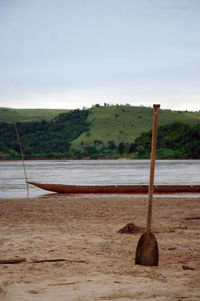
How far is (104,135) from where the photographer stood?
116312 mm

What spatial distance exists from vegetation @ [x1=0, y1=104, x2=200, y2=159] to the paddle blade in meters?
82.6

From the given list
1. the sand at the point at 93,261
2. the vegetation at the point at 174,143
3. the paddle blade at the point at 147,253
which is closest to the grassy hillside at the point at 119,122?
the vegetation at the point at 174,143

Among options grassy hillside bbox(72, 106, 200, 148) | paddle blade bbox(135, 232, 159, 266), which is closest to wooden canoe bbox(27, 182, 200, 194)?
paddle blade bbox(135, 232, 159, 266)

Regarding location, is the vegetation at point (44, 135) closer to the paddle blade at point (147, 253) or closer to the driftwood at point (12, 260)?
the driftwood at point (12, 260)

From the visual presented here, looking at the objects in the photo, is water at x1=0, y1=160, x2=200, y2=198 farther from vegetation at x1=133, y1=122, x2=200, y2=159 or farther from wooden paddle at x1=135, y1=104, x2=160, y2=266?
vegetation at x1=133, y1=122, x2=200, y2=159

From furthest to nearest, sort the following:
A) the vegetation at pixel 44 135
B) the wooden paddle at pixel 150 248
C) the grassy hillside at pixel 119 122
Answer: the grassy hillside at pixel 119 122, the vegetation at pixel 44 135, the wooden paddle at pixel 150 248

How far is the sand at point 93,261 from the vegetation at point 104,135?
3112 inches

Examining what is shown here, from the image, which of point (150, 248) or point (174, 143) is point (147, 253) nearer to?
point (150, 248)

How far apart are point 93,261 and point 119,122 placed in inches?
4723

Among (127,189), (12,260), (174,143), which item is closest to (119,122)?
(174,143)

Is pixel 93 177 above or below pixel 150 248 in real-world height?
below

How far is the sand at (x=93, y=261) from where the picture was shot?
5.11 meters

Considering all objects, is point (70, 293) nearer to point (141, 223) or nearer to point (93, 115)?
point (141, 223)

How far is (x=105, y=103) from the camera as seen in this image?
15000cm
